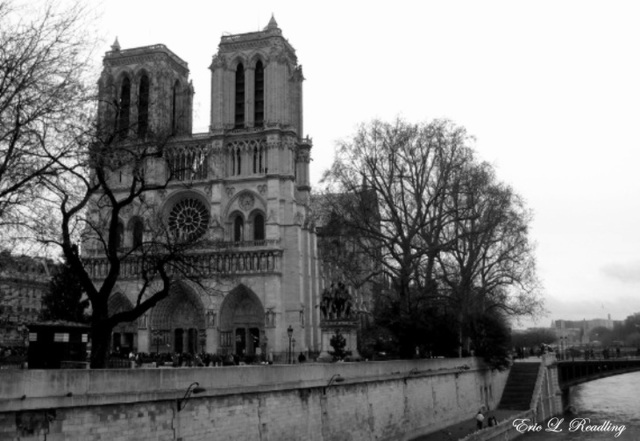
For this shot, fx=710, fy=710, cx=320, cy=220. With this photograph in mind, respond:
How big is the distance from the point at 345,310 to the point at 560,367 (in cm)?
2783

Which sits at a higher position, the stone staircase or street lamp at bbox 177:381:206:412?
A: street lamp at bbox 177:381:206:412

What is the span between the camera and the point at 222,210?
5316 centimetres

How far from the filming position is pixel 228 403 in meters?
16.8

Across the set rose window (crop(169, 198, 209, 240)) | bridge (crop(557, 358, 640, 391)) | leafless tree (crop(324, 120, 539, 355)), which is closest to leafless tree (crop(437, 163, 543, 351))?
leafless tree (crop(324, 120, 539, 355))

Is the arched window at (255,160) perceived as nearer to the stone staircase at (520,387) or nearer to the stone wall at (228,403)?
the stone staircase at (520,387)

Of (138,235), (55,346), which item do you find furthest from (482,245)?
(55,346)

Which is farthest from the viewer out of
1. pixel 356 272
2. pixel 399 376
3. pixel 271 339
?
pixel 271 339

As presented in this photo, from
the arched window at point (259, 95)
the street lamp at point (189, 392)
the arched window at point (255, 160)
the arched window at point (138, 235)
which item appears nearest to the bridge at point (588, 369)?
the arched window at point (255, 160)

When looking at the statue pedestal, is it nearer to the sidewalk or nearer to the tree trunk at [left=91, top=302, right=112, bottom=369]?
the sidewalk

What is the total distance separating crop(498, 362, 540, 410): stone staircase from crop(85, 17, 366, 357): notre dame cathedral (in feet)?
47.2

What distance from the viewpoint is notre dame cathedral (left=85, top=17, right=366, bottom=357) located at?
167 ft

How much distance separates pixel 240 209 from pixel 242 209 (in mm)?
151

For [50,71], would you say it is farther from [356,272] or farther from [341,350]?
[356,272]

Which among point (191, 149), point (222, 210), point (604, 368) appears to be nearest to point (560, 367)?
point (604, 368)
